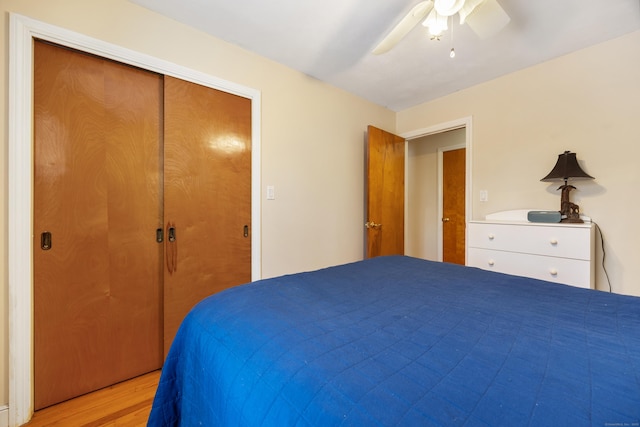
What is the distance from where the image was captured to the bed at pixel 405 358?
47 centimetres

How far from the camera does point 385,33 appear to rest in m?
1.80

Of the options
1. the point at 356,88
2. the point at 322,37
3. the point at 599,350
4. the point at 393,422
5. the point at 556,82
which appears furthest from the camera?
the point at 356,88

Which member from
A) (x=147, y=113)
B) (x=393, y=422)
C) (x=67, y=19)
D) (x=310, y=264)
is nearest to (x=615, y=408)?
(x=393, y=422)

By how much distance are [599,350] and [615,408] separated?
26 cm

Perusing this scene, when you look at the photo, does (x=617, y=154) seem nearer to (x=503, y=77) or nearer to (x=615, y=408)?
(x=503, y=77)

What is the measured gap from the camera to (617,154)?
1.89 m

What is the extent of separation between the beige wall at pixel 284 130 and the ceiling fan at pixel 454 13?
1061mm

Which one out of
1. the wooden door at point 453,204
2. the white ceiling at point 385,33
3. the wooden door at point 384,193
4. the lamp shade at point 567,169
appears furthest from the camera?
the wooden door at point 453,204

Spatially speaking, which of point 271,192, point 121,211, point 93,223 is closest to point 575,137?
point 271,192

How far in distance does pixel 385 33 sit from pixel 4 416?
3062 mm

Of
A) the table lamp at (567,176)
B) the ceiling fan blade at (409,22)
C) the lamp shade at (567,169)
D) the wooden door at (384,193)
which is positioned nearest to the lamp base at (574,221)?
the table lamp at (567,176)

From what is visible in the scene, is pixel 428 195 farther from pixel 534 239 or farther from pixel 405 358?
pixel 405 358

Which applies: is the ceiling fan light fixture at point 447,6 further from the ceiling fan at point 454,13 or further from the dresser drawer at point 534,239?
the dresser drawer at point 534,239

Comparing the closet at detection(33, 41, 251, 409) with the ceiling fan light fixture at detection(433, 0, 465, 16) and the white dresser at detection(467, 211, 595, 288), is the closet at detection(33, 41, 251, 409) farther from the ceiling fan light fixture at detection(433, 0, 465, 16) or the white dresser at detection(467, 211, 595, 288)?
the white dresser at detection(467, 211, 595, 288)
